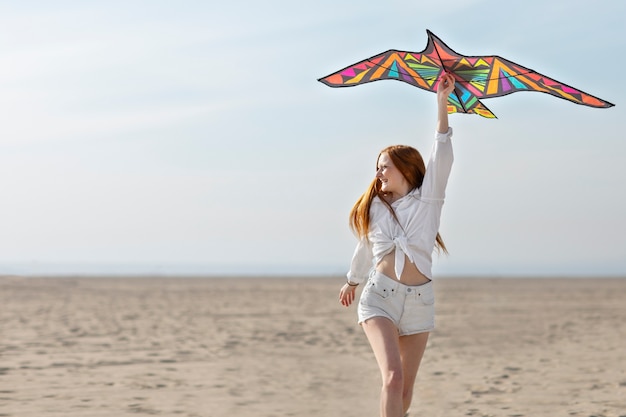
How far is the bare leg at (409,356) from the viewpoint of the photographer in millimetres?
4367

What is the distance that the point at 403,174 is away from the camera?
4.52 m

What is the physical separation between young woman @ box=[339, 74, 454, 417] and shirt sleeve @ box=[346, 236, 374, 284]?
0.04m

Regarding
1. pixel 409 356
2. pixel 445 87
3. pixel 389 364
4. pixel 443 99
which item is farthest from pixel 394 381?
pixel 445 87

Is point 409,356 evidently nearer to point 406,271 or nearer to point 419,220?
point 406,271

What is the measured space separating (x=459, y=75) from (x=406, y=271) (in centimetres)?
118

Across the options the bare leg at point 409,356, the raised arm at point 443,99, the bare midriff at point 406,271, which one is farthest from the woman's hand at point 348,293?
the raised arm at point 443,99

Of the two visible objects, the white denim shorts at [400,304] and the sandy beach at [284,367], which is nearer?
the white denim shorts at [400,304]

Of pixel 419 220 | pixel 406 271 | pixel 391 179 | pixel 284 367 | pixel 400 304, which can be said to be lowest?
pixel 284 367

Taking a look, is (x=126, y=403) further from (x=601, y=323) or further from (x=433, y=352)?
(x=601, y=323)

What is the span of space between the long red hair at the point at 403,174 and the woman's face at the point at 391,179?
0.07ft

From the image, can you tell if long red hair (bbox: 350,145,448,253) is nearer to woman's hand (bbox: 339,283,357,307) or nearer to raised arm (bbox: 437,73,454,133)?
raised arm (bbox: 437,73,454,133)

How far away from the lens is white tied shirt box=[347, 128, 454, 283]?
4.34 metres

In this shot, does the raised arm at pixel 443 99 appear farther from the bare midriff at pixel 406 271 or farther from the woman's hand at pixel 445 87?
the bare midriff at pixel 406 271

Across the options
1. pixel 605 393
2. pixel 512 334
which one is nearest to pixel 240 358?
pixel 605 393
